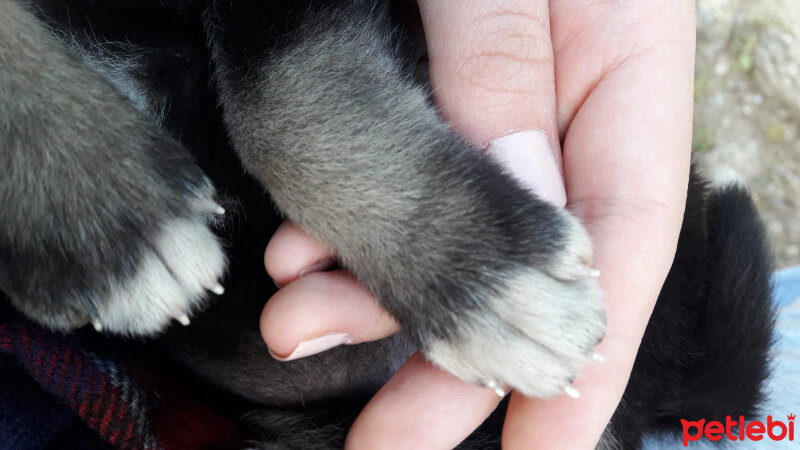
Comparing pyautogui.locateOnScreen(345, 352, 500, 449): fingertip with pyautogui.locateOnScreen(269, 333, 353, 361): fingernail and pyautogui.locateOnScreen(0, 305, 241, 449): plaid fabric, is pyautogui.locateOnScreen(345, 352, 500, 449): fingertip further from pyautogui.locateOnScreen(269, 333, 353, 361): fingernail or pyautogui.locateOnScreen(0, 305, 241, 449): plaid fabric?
pyautogui.locateOnScreen(0, 305, 241, 449): plaid fabric

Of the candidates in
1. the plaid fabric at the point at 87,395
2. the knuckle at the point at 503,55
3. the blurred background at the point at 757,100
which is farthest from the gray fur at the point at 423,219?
the blurred background at the point at 757,100

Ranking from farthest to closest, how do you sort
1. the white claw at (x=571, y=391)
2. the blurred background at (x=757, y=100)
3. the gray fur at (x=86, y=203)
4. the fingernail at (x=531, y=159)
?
the blurred background at (x=757, y=100)
the fingernail at (x=531, y=159)
the white claw at (x=571, y=391)
the gray fur at (x=86, y=203)

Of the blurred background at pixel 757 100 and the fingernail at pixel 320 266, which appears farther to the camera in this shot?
the blurred background at pixel 757 100

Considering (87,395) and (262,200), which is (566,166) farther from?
(87,395)

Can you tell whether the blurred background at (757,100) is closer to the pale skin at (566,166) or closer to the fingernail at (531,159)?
the pale skin at (566,166)

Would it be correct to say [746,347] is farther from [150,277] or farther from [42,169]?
[42,169]

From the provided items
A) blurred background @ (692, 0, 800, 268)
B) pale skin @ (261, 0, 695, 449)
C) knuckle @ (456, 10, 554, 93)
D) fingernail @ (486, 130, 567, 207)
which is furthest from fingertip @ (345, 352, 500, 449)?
blurred background @ (692, 0, 800, 268)

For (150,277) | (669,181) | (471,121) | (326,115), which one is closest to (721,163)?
(669,181)
